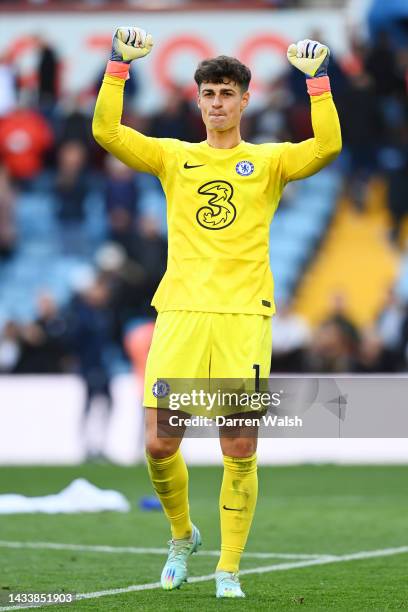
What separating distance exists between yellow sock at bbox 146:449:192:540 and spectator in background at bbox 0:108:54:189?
47.5 ft

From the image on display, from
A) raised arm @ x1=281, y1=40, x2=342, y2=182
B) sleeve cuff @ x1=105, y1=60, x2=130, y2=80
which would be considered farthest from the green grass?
sleeve cuff @ x1=105, y1=60, x2=130, y2=80

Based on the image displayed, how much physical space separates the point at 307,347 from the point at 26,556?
31.3 feet

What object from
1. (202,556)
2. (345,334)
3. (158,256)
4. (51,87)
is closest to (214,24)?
(51,87)

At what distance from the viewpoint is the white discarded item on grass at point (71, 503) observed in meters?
11.1

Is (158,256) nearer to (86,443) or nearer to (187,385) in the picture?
(86,443)


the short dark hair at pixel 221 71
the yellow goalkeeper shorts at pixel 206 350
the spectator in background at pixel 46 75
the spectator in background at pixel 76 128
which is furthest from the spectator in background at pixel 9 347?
the short dark hair at pixel 221 71

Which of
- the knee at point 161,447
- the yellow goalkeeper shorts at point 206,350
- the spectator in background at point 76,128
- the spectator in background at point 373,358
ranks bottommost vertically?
the spectator in background at point 373,358

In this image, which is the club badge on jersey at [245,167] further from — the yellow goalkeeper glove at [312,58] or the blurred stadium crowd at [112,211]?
the blurred stadium crowd at [112,211]

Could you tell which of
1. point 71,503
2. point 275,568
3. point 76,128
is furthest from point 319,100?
point 76,128

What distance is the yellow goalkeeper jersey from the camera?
6.74 meters

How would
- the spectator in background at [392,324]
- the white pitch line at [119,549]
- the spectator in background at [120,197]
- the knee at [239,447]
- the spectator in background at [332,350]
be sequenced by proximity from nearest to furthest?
the knee at [239,447] → the white pitch line at [119,549] → the spectator in background at [332,350] → the spectator in background at [392,324] → the spectator in background at [120,197]

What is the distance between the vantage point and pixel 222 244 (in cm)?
675

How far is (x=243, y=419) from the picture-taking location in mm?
6711

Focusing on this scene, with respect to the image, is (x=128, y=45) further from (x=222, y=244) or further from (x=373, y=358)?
(x=373, y=358)
